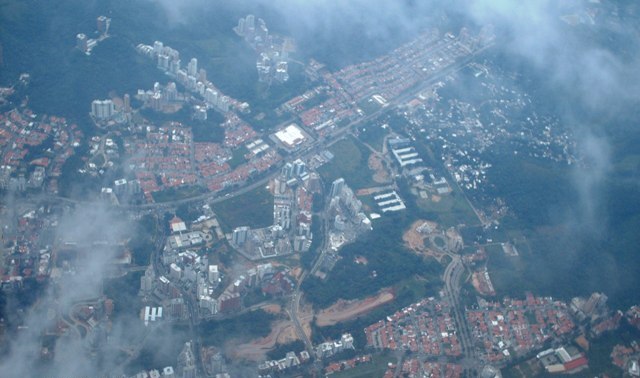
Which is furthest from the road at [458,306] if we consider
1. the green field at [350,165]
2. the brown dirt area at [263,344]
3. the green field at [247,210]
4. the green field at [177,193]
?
the green field at [177,193]

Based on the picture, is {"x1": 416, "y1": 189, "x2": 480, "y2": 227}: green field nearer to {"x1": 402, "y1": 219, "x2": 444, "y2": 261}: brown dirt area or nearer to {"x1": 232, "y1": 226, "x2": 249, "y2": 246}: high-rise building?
{"x1": 402, "y1": 219, "x2": 444, "y2": 261}: brown dirt area

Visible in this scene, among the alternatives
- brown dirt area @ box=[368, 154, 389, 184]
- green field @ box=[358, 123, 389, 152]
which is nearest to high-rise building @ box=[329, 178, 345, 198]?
brown dirt area @ box=[368, 154, 389, 184]

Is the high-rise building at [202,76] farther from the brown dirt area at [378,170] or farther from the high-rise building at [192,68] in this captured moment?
the brown dirt area at [378,170]

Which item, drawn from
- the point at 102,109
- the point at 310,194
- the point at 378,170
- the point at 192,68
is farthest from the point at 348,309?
the point at 192,68

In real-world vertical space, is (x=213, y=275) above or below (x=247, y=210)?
below

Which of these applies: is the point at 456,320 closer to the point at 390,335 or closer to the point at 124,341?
the point at 390,335

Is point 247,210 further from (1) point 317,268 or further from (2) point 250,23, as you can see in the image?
(2) point 250,23
